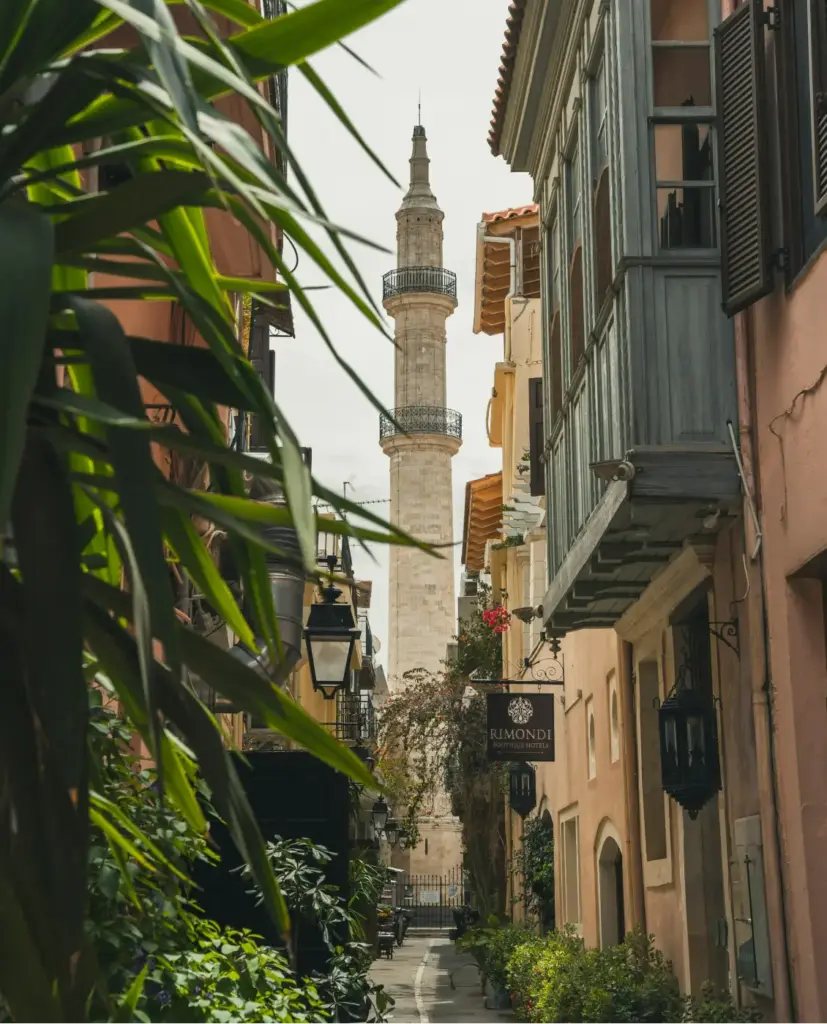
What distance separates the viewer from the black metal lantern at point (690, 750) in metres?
10.2

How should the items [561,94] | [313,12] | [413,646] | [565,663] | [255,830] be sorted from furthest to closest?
[413,646] < [565,663] < [561,94] < [313,12] < [255,830]

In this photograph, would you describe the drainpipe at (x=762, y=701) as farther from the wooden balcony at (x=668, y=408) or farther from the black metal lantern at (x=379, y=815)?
the black metal lantern at (x=379, y=815)

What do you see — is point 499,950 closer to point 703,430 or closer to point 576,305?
point 576,305

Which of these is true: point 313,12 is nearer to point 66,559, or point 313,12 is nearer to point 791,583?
point 66,559

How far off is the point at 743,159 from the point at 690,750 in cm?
397

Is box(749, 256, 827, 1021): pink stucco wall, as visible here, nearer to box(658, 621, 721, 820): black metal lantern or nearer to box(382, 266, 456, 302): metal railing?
box(658, 621, 721, 820): black metal lantern

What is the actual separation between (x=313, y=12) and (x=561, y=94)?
10166mm

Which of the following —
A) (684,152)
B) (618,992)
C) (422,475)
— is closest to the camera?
(684,152)

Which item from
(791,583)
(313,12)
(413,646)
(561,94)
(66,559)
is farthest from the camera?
(413,646)

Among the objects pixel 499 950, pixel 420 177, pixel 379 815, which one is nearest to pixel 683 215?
pixel 499 950

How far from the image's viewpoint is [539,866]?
22.3m

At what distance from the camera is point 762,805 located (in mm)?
8625

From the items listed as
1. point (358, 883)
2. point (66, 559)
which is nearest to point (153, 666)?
point (66, 559)

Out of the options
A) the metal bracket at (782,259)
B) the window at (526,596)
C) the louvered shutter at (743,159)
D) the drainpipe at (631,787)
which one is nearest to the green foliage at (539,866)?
the window at (526,596)
